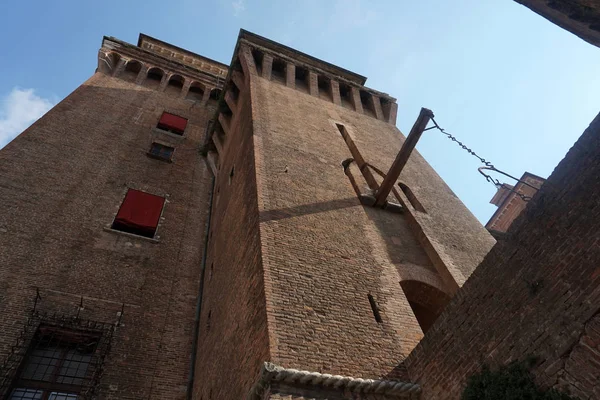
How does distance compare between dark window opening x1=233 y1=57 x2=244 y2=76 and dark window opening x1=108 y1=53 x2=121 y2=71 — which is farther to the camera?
dark window opening x1=108 y1=53 x2=121 y2=71

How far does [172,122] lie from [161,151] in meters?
2.14

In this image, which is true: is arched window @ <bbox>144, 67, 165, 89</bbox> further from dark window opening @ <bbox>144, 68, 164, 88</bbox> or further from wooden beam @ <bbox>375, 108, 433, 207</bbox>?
wooden beam @ <bbox>375, 108, 433, 207</bbox>

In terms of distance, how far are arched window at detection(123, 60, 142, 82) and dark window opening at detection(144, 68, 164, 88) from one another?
0.49 meters

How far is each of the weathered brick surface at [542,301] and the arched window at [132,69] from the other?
1763 centimetres

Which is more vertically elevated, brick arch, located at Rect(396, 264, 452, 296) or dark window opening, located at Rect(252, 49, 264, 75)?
dark window opening, located at Rect(252, 49, 264, 75)

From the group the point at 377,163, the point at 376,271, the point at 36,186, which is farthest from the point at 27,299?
the point at 377,163

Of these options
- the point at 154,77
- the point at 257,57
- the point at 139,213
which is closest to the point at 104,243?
the point at 139,213

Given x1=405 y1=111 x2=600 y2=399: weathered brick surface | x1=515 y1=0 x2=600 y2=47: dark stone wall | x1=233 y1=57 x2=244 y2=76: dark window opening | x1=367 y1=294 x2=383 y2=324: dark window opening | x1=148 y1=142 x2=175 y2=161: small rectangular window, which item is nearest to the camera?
x1=405 y1=111 x2=600 y2=399: weathered brick surface

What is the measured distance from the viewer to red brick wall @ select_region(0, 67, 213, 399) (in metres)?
7.53

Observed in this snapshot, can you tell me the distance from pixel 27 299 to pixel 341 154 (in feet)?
23.7

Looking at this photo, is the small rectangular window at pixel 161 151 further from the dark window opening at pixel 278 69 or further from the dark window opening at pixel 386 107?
the dark window opening at pixel 386 107

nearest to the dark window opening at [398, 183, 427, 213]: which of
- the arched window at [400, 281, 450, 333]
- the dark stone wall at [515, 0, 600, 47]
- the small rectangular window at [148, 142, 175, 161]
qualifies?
the arched window at [400, 281, 450, 333]

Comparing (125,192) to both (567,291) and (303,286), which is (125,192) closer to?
(303,286)

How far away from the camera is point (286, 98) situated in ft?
39.4
